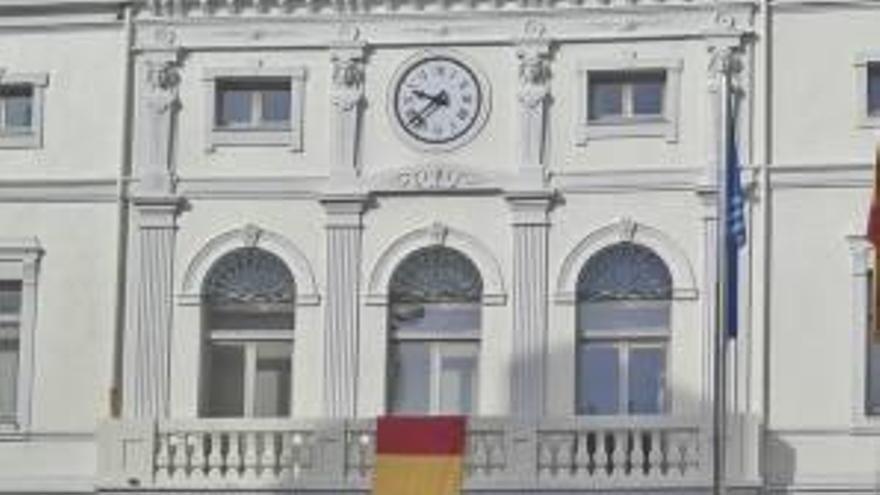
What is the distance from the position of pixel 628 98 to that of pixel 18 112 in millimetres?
8852

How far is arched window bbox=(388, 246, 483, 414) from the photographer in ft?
123

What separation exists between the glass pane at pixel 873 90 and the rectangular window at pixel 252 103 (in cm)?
814

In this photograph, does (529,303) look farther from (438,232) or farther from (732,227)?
(732,227)

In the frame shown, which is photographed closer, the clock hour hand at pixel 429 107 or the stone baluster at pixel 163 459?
the stone baluster at pixel 163 459

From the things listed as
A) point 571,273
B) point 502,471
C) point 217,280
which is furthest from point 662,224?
point 217,280

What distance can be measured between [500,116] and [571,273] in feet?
8.10

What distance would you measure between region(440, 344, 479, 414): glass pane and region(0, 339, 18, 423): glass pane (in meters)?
6.09

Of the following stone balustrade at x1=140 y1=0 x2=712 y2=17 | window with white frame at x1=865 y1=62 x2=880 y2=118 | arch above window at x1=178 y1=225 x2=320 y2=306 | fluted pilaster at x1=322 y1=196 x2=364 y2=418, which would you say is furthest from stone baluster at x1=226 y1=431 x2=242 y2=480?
window with white frame at x1=865 y1=62 x2=880 y2=118

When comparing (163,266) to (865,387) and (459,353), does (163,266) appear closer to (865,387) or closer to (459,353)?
(459,353)

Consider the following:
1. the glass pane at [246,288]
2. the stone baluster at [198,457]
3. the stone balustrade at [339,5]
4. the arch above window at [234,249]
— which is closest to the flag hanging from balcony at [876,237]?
the stone balustrade at [339,5]

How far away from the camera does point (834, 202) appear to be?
3650 cm

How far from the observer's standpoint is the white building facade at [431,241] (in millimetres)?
36219

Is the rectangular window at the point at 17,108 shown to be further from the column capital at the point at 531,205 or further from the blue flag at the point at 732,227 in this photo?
the blue flag at the point at 732,227

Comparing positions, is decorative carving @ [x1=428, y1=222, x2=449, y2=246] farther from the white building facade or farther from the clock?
the clock
